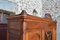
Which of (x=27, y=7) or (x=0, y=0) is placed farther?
(x=27, y=7)

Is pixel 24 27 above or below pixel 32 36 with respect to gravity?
above

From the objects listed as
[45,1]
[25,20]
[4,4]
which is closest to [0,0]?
[4,4]

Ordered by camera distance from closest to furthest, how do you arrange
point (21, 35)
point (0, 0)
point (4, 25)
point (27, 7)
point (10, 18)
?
point (21, 35), point (10, 18), point (4, 25), point (0, 0), point (27, 7)

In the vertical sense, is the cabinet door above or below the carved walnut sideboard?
below

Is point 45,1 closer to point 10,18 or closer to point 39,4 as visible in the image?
point 39,4

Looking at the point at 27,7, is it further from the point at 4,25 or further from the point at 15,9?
the point at 4,25

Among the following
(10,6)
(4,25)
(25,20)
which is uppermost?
(10,6)

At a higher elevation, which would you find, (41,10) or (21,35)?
(41,10)

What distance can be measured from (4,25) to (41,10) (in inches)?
99.7

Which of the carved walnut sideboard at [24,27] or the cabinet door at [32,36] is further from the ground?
the carved walnut sideboard at [24,27]

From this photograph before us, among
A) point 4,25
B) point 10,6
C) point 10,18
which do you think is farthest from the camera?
point 10,6

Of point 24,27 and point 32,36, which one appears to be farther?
point 32,36

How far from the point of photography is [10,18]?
1571mm

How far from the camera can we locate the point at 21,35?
1.41 m
